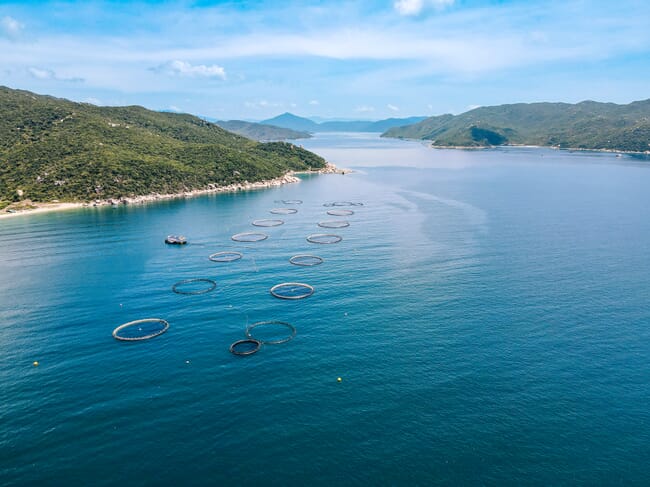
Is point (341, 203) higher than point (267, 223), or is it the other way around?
point (341, 203)

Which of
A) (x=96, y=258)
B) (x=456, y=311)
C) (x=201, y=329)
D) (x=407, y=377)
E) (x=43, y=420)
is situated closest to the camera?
(x=43, y=420)

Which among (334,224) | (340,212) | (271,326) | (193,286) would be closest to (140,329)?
(193,286)

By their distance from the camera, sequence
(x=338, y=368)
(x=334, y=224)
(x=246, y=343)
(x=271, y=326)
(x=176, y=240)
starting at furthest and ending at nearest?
(x=334, y=224)
(x=176, y=240)
(x=271, y=326)
(x=246, y=343)
(x=338, y=368)

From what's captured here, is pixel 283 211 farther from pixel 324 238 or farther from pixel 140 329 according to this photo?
pixel 140 329

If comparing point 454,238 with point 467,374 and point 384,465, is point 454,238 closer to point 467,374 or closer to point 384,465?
point 467,374

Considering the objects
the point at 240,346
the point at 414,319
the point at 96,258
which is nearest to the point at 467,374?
the point at 414,319

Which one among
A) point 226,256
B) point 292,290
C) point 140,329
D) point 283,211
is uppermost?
point 283,211

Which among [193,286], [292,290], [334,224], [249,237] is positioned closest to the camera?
[292,290]
